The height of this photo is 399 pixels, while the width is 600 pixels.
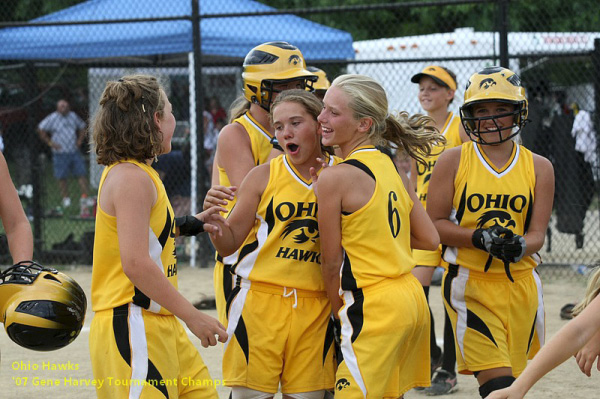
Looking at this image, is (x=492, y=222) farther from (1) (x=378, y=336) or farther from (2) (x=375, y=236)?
(1) (x=378, y=336)

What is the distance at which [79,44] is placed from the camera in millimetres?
12742

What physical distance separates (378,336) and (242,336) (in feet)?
2.33

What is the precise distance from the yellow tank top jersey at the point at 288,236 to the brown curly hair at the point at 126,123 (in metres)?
0.68

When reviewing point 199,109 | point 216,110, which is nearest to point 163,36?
point 199,109

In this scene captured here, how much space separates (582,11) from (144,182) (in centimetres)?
1681

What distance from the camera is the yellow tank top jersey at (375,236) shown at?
12.1ft

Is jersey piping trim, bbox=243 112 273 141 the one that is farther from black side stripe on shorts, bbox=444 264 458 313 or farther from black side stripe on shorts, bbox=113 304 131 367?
black side stripe on shorts, bbox=113 304 131 367

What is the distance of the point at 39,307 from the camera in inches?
128

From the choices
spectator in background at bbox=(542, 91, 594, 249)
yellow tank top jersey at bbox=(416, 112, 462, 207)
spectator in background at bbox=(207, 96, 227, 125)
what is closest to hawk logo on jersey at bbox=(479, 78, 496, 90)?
yellow tank top jersey at bbox=(416, 112, 462, 207)

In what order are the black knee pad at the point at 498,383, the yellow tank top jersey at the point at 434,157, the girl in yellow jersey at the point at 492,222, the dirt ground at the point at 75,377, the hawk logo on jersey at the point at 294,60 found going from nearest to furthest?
the black knee pad at the point at 498,383, the girl in yellow jersey at the point at 492,222, the hawk logo on jersey at the point at 294,60, the dirt ground at the point at 75,377, the yellow tank top jersey at the point at 434,157

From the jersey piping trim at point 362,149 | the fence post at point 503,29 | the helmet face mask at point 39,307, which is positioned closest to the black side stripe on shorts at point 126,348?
the helmet face mask at point 39,307

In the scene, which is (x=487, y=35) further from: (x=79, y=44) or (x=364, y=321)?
(x=364, y=321)

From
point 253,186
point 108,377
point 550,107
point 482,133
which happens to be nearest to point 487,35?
point 550,107

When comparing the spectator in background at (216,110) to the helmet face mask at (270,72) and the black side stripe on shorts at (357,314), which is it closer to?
the helmet face mask at (270,72)
